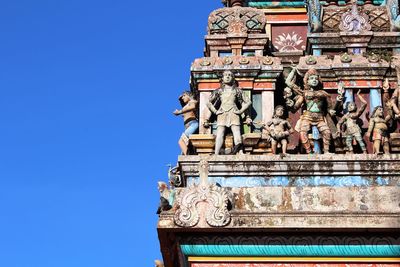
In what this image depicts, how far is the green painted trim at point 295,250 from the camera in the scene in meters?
19.3

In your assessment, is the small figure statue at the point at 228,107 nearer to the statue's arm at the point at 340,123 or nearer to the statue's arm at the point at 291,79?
the statue's arm at the point at 291,79

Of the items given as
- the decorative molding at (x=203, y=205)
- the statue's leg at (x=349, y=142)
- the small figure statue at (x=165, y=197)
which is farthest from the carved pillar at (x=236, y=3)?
the decorative molding at (x=203, y=205)

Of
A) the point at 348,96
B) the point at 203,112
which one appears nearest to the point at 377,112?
the point at 348,96

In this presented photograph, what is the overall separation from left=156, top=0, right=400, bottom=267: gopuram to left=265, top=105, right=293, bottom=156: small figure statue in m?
0.03

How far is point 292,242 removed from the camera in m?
19.5

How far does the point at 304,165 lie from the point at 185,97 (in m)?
4.07

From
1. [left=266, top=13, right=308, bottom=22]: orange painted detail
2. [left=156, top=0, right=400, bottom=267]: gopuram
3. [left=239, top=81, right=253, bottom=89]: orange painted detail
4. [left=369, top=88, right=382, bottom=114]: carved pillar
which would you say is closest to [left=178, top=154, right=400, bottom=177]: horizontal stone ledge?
[left=156, top=0, right=400, bottom=267]: gopuram

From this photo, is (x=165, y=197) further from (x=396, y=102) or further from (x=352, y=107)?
(x=396, y=102)

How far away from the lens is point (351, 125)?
828 inches

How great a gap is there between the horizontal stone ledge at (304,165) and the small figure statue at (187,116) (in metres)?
1.71

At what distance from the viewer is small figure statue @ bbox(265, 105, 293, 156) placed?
821 inches

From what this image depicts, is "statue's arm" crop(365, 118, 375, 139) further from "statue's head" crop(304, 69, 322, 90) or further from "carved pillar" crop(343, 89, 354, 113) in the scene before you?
"statue's head" crop(304, 69, 322, 90)

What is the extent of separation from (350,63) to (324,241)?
491 centimetres

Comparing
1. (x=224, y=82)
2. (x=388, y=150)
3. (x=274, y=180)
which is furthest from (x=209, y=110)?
(x=388, y=150)
